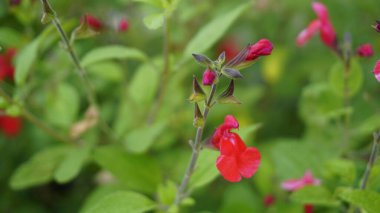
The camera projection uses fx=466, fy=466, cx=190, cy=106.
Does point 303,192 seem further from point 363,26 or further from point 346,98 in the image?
point 363,26

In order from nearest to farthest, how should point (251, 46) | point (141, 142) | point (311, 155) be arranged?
point (251, 46) → point (141, 142) → point (311, 155)

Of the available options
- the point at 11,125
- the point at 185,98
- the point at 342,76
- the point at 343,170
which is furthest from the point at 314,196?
the point at 11,125

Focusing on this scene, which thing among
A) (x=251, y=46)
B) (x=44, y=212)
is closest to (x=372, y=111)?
(x=251, y=46)

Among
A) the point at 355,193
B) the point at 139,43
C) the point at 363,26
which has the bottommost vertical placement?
the point at 355,193

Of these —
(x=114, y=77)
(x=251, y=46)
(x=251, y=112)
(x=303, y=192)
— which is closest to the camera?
(x=251, y=46)

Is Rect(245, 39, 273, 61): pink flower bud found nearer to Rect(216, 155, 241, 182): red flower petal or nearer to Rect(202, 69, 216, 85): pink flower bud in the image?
Rect(202, 69, 216, 85): pink flower bud

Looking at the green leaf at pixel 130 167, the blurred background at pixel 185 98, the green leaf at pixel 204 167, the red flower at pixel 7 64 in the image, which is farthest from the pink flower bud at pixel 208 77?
the red flower at pixel 7 64

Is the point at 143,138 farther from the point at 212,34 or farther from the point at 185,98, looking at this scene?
the point at 185,98

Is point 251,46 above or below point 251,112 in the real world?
below
